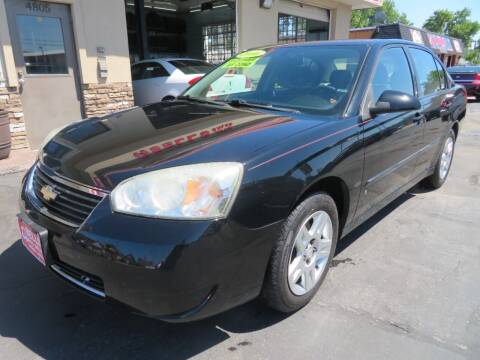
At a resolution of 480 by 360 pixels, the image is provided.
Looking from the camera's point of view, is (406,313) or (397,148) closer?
(406,313)

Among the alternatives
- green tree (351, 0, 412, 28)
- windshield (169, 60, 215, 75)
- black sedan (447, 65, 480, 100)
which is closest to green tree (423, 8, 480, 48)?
green tree (351, 0, 412, 28)

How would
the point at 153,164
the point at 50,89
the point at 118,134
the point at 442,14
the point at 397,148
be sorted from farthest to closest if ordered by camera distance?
1. the point at 442,14
2. the point at 50,89
3. the point at 397,148
4. the point at 118,134
5. the point at 153,164

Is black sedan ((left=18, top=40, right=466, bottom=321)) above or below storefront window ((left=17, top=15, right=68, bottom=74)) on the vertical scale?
below

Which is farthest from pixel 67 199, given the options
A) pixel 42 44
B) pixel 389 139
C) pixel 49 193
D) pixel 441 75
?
pixel 42 44

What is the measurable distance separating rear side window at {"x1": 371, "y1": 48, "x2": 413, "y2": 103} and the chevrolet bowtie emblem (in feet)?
7.08

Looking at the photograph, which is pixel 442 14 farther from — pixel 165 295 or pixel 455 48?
pixel 165 295

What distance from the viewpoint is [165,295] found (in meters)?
1.72

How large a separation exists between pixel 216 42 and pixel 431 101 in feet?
58.2

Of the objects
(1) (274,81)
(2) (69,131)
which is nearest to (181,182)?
(2) (69,131)

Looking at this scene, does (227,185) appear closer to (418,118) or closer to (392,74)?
(392,74)

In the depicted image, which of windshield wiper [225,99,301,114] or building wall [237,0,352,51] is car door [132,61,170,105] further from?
windshield wiper [225,99,301,114]

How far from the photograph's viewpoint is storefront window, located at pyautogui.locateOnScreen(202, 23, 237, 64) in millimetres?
18391

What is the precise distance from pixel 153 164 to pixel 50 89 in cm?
573

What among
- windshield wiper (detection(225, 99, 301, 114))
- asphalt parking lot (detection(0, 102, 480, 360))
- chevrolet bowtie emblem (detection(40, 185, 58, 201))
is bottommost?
asphalt parking lot (detection(0, 102, 480, 360))
